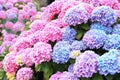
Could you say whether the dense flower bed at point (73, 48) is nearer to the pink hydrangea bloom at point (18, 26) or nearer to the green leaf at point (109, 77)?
the green leaf at point (109, 77)

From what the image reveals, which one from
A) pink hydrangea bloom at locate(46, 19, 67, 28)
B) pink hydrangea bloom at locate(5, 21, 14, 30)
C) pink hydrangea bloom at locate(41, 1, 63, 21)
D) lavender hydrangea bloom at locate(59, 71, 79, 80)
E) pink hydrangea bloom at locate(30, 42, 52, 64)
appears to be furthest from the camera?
pink hydrangea bloom at locate(5, 21, 14, 30)

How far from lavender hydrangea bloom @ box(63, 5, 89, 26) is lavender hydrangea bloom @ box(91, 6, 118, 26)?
0.26ft

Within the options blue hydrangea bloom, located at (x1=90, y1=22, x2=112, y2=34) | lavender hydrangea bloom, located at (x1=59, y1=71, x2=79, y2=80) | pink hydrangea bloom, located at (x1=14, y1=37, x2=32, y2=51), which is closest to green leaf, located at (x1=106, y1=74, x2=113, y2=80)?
lavender hydrangea bloom, located at (x1=59, y1=71, x2=79, y2=80)

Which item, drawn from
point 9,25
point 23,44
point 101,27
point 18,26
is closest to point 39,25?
point 23,44

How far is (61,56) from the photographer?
2652 mm

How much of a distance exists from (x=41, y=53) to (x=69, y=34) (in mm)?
310

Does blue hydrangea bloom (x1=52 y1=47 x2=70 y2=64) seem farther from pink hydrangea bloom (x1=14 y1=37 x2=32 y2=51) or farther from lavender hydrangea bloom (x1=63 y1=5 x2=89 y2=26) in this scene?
pink hydrangea bloom (x1=14 y1=37 x2=32 y2=51)

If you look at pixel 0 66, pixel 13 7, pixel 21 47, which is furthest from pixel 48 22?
pixel 13 7

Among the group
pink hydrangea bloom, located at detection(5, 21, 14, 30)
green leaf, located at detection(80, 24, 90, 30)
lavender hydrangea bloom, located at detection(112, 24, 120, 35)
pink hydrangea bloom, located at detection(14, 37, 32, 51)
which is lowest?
pink hydrangea bloom, located at detection(5, 21, 14, 30)

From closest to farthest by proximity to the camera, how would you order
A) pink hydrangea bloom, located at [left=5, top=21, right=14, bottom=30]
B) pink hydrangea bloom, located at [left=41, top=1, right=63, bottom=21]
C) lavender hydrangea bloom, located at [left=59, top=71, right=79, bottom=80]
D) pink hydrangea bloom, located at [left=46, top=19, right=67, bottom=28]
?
lavender hydrangea bloom, located at [left=59, top=71, right=79, bottom=80], pink hydrangea bloom, located at [left=46, top=19, right=67, bottom=28], pink hydrangea bloom, located at [left=41, top=1, right=63, bottom=21], pink hydrangea bloom, located at [left=5, top=21, right=14, bottom=30]

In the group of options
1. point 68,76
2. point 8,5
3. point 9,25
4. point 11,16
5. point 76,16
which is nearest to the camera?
point 68,76

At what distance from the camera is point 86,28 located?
2816 mm

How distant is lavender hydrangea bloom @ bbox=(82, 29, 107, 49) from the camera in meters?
2.64

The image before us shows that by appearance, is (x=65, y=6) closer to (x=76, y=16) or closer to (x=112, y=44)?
(x=76, y=16)
